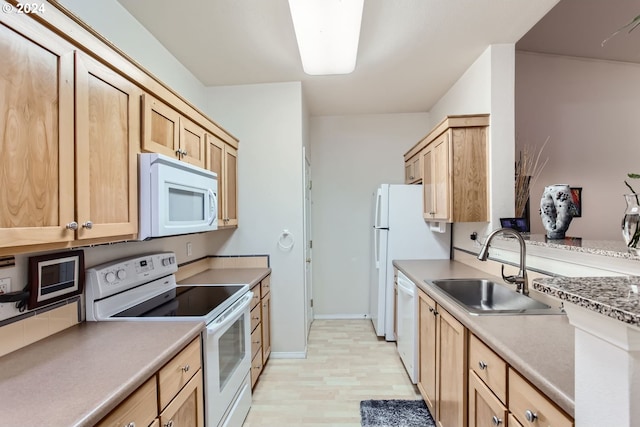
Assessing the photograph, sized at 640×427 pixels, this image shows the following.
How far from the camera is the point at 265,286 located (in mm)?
2717

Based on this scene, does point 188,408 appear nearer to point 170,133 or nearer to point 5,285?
point 5,285

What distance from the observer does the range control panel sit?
1.44m

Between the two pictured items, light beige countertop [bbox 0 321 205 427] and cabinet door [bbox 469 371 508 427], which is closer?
light beige countertop [bbox 0 321 205 427]

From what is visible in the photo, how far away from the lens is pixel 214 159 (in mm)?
2373

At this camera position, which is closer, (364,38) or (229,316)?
(229,316)

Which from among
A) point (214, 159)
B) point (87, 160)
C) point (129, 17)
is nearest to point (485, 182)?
point (214, 159)

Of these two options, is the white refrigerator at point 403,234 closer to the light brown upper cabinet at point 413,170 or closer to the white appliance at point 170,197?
the light brown upper cabinet at point 413,170

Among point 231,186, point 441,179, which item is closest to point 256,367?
point 231,186

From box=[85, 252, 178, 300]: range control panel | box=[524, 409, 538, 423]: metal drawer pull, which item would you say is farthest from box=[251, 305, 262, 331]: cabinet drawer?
box=[524, 409, 538, 423]: metal drawer pull

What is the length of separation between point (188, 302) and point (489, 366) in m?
1.61

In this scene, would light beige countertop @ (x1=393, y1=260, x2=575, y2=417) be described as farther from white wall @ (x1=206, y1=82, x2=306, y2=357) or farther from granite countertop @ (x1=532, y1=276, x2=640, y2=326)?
white wall @ (x1=206, y1=82, x2=306, y2=357)

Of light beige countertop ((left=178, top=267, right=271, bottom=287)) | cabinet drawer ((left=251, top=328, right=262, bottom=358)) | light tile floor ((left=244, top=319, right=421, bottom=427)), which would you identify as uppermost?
light beige countertop ((left=178, top=267, right=271, bottom=287))

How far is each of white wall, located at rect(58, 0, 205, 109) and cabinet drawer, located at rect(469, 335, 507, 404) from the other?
94.1 inches

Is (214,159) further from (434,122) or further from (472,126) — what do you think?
(434,122)
